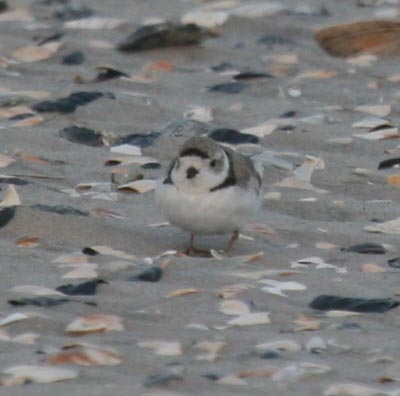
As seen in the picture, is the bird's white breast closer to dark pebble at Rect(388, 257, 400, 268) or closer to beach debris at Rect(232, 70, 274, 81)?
dark pebble at Rect(388, 257, 400, 268)

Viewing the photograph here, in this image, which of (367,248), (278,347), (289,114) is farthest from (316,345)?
(289,114)

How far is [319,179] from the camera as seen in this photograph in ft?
20.2

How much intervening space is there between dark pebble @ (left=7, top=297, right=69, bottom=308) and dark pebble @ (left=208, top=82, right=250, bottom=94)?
287cm

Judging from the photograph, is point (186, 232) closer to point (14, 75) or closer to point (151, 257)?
point (151, 257)

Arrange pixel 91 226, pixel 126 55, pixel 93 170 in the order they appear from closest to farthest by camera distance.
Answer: pixel 91 226
pixel 93 170
pixel 126 55

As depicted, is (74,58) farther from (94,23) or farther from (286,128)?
(286,128)

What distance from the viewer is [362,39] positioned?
784 centimetres

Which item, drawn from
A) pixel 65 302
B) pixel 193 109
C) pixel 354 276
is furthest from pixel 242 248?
pixel 193 109

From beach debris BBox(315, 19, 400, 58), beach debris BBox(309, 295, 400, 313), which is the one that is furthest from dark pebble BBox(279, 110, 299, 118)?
beach debris BBox(309, 295, 400, 313)

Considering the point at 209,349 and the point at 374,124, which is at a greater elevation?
the point at 209,349

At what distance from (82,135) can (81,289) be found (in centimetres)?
184

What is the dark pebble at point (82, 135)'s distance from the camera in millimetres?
6438

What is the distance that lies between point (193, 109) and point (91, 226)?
1.68 meters

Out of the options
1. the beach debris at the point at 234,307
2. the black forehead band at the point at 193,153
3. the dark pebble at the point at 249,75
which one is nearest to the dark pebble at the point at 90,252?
the black forehead band at the point at 193,153
